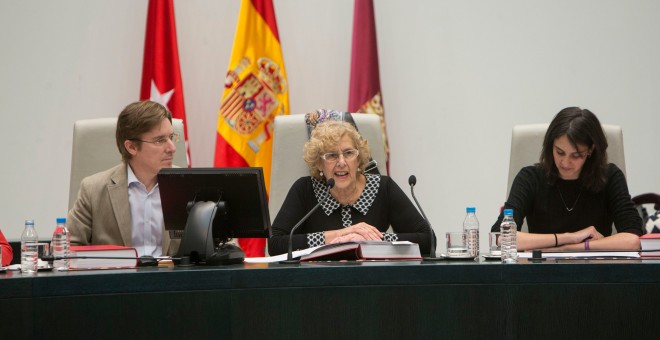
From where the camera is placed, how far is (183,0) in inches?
170

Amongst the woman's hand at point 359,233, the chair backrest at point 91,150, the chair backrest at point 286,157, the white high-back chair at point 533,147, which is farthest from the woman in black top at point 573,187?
the chair backrest at point 91,150

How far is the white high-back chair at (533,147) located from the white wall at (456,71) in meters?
1.09

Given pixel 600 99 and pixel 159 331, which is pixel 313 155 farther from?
pixel 600 99

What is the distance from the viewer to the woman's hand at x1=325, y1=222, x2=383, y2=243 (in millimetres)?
2703

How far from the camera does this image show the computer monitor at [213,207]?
Answer: 2.26 metres

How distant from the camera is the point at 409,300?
1996 mm

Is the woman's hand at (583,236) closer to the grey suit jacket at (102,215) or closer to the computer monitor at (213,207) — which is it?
the computer monitor at (213,207)

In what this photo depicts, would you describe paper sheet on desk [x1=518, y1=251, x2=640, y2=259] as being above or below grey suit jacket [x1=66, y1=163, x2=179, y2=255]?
below

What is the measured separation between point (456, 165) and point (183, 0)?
169 centimetres

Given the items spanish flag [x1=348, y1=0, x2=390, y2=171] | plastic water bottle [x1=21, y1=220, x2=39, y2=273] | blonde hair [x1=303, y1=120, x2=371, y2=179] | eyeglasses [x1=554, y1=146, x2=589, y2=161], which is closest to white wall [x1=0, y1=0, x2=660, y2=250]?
spanish flag [x1=348, y1=0, x2=390, y2=171]

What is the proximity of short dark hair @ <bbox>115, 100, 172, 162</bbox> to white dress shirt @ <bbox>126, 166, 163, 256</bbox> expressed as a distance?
0.37ft

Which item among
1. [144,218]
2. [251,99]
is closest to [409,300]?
[144,218]

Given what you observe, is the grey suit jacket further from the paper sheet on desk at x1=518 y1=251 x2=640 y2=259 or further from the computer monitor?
the paper sheet on desk at x1=518 y1=251 x2=640 y2=259

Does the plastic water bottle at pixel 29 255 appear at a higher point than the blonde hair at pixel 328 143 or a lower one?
lower
